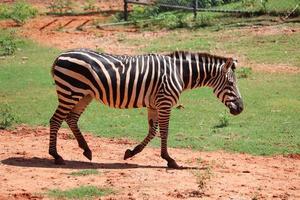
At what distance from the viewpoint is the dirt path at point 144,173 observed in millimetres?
9430

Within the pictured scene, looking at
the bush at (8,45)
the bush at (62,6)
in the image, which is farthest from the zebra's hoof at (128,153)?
the bush at (62,6)

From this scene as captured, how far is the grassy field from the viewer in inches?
508

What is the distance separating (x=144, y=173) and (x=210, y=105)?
550 centimetres

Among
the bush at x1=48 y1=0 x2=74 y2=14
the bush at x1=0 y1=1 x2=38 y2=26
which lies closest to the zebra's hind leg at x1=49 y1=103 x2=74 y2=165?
the bush at x1=0 y1=1 x2=38 y2=26

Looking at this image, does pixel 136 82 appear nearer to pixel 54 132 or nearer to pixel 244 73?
pixel 54 132

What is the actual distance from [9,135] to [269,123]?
4.83 metres

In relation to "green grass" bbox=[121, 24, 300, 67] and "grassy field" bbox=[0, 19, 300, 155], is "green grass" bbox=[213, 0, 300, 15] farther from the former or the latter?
"grassy field" bbox=[0, 19, 300, 155]

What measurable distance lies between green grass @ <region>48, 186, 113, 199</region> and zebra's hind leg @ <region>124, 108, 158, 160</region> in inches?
78.1

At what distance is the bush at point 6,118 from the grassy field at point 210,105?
151 mm

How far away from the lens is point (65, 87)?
11.1 metres

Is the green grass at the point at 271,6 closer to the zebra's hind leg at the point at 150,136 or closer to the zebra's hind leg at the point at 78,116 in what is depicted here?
the zebra's hind leg at the point at 150,136

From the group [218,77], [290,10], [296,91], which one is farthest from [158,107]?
[290,10]

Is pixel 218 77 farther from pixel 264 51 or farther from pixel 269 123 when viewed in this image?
pixel 264 51

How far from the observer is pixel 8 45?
890 inches
